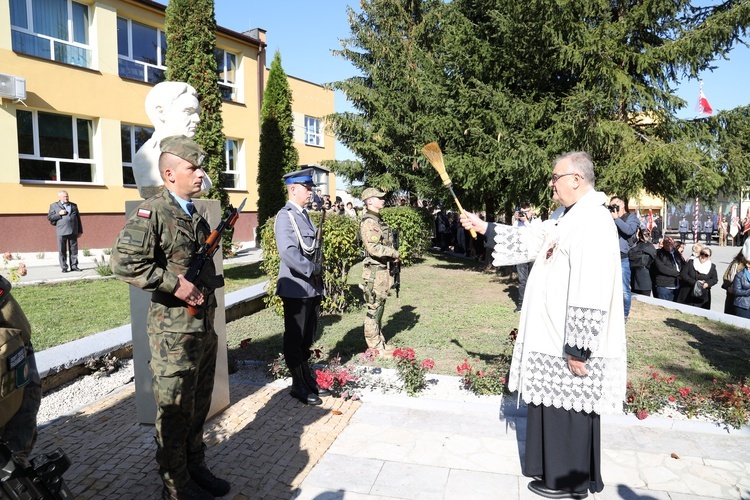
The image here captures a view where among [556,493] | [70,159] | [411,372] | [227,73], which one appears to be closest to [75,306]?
[411,372]

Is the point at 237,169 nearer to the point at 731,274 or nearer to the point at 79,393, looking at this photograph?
the point at 79,393

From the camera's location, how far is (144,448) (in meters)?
3.80

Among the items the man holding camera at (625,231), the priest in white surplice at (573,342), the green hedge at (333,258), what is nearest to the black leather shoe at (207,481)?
the priest in white surplice at (573,342)

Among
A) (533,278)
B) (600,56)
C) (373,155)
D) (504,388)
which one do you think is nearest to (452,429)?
(504,388)

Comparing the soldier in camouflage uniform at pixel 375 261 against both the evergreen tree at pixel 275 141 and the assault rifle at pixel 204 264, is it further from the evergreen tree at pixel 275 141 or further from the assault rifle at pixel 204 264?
the evergreen tree at pixel 275 141

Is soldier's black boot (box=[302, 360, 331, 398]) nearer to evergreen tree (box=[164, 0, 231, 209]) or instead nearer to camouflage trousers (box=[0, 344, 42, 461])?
camouflage trousers (box=[0, 344, 42, 461])

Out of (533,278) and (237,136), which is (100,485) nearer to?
(533,278)

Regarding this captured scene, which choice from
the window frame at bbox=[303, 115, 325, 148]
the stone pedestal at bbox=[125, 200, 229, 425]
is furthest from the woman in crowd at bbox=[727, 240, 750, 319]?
the window frame at bbox=[303, 115, 325, 148]

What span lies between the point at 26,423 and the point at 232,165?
21001mm

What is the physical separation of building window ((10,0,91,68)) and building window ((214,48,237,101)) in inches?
220

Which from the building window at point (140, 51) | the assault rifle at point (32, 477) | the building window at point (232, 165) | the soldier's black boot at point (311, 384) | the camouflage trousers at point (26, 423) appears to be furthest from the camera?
the building window at point (232, 165)

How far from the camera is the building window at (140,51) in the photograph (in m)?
17.5

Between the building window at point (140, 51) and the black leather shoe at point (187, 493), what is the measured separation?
54.9 ft

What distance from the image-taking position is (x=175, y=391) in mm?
2824
